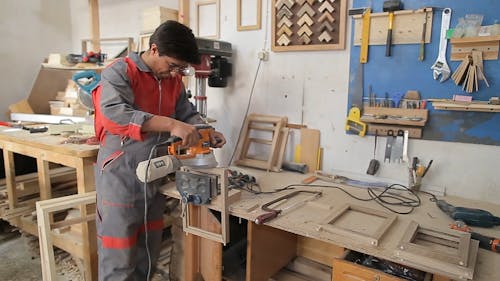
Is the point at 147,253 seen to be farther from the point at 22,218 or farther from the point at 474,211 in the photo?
the point at 474,211

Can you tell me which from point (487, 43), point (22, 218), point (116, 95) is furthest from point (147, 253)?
point (487, 43)

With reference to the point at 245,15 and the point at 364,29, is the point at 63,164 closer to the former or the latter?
the point at 245,15

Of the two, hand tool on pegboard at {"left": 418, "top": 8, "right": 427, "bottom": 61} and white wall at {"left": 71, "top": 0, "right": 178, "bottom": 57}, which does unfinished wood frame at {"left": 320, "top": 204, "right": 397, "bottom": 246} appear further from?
white wall at {"left": 71, "top": 0, "right": 178, "bottom": 57}

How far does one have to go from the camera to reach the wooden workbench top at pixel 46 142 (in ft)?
6.04

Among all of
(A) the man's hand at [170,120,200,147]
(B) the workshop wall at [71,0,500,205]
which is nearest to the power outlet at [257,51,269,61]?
(B) the workshop wall at [71,0,500,205]

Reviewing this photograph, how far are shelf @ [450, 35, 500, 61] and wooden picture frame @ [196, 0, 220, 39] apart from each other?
1480 millimetres

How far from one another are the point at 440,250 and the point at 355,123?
35.5 inches

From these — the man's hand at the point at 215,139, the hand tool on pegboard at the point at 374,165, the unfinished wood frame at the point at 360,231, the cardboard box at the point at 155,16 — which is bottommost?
the unfinished wood frame at the point at 360,231

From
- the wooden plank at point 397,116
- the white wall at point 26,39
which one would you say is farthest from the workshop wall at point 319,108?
the white wall at point 26,39

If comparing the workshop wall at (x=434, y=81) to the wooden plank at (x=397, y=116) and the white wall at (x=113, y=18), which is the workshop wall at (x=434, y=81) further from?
the white wall at (x=113, y=18)

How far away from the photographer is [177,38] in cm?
142

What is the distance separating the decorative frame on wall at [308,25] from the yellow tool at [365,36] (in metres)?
0.11

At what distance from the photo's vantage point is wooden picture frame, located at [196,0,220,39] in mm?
2410

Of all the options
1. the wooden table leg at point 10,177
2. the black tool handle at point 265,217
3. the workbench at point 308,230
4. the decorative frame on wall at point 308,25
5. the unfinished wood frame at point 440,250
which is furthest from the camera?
the wooden table leg at point 10,177
